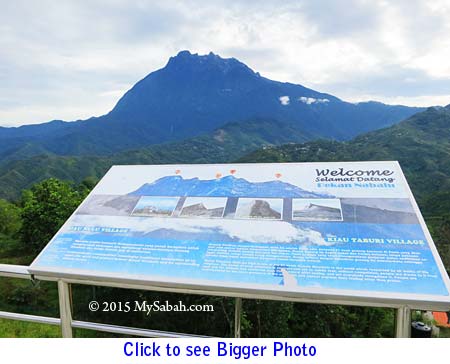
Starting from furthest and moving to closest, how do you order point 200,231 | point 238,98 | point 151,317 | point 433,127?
point 238,98, point 433,127, point 151,317, point 200,231

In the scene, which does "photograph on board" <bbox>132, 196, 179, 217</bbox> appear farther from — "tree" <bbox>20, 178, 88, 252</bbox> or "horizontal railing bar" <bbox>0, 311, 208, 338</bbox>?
"tree" <bbox>20, 178, 88, 252</bbox>

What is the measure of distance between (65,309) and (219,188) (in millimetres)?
1499

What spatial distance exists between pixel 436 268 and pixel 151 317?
4.31m

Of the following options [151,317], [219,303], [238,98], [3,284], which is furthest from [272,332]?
[238,98]

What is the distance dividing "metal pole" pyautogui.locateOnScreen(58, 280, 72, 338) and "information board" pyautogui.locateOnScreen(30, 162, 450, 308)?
15cm

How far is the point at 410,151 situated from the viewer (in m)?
56.5

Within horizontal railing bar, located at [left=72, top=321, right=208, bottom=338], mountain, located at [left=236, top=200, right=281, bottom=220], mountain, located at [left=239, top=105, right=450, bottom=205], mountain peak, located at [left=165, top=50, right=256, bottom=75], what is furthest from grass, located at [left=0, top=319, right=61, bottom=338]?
mountain peak, located at [left=165, top=50, right=256, bottom=75]

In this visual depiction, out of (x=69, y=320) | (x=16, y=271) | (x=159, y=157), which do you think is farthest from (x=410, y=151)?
(x=16, y=271)

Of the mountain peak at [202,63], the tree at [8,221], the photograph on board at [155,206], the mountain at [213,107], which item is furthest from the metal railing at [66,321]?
the mountain peak at [202,63]

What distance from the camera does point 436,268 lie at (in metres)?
2.19

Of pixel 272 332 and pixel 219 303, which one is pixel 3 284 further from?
pixel 272 332

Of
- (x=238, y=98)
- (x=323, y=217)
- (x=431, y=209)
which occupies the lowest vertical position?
(x=431, y=209)

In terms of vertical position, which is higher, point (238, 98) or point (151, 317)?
point (238, 98)

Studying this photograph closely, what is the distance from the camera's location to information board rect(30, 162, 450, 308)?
7.32ft
